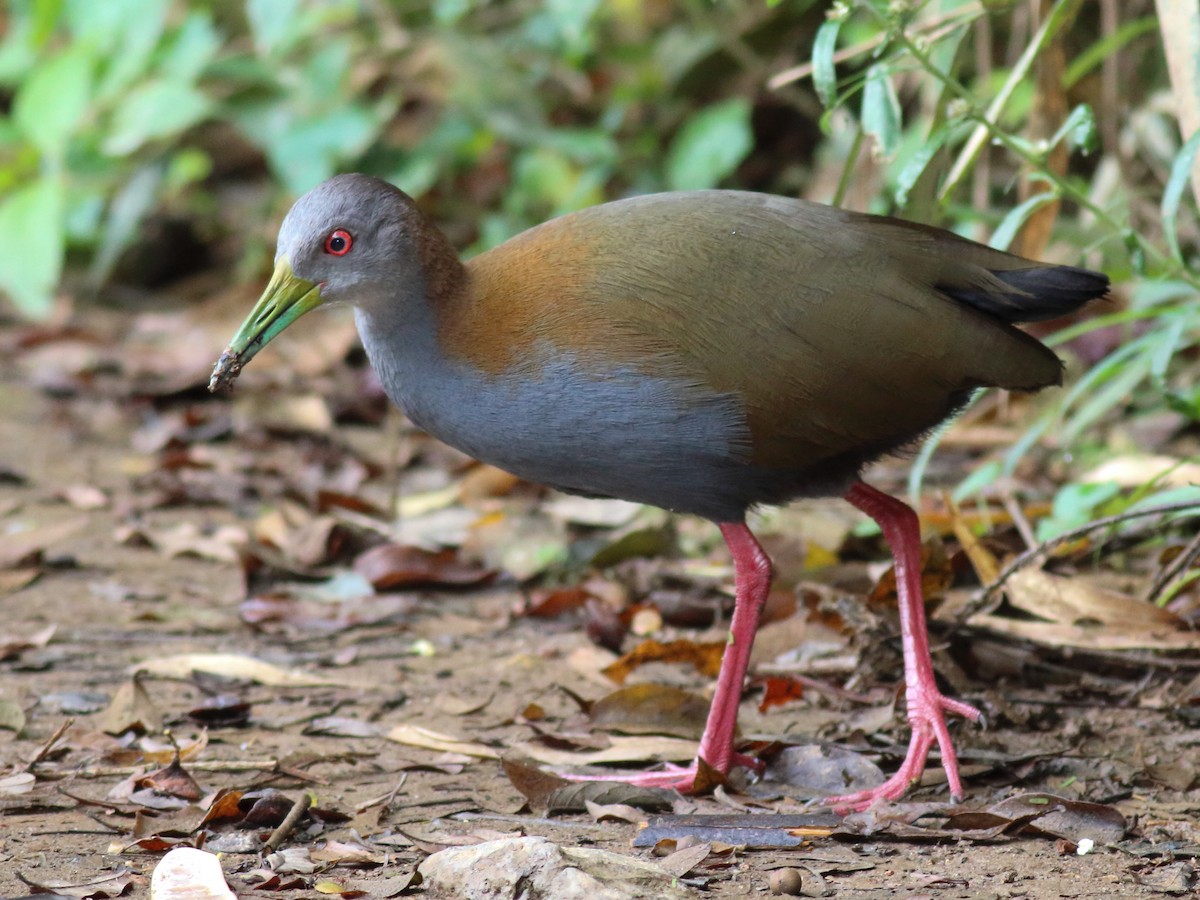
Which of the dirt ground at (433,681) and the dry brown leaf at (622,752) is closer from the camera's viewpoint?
the dirt ground at (433,681)

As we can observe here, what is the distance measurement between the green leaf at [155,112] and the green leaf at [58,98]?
0.24 metres

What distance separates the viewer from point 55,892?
9.02 feet

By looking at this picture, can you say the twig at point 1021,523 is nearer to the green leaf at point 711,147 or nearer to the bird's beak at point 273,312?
the bird's beak at point 273,312

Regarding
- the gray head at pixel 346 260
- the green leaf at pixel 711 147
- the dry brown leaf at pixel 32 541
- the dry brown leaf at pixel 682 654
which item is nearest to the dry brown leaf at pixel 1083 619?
the dry brown leaf at pixel 682 654

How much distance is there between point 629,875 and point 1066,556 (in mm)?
2554

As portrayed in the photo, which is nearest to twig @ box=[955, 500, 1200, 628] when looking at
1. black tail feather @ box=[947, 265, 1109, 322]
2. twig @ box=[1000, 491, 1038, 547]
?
black tail feather @ box=[947, 265, 1109, 322]

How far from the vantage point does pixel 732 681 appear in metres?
3.77

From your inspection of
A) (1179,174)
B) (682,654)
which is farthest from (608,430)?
(1179,174)

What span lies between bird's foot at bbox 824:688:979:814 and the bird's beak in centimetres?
184

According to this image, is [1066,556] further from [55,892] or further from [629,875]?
[55,892]

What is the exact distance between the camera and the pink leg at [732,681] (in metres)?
3.71

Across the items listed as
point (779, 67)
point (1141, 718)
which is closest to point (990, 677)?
point (1141, 718)

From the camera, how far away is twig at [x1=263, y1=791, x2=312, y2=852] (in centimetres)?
312

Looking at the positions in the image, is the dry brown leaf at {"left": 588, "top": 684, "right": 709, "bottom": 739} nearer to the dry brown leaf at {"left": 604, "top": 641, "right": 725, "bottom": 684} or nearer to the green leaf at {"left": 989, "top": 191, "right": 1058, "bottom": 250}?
the dry brown leaf at {"left": 604, "top": 641, "right": 725, "bottom": 684}
